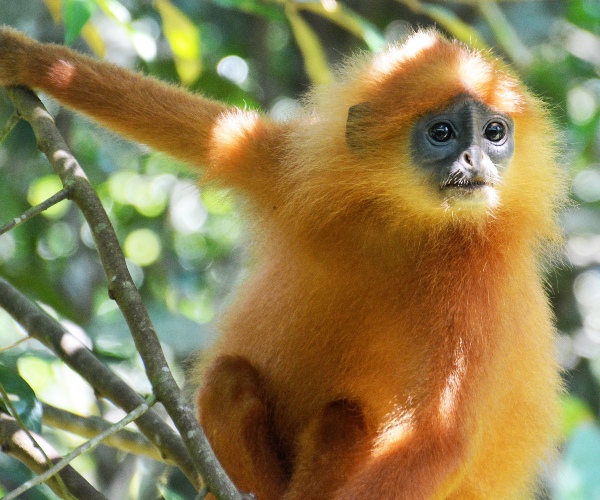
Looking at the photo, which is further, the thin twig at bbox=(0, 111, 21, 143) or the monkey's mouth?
the monkey's mouth

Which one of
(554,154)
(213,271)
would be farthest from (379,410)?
(213,271)

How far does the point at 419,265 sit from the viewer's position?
3.55 m

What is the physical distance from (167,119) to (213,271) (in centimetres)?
348

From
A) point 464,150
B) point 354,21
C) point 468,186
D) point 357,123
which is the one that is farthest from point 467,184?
point 354,21

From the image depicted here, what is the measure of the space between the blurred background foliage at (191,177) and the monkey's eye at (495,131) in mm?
1219

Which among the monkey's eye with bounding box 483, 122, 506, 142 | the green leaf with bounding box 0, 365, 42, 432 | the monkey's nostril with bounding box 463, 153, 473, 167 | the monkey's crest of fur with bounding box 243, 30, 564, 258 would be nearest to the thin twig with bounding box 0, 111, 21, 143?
the green leaf with bounding box 0, 365, 42, 432

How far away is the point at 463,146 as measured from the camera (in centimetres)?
343

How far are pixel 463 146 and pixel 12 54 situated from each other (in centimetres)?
198

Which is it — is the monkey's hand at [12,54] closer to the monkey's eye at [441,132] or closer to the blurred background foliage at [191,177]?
the blurred background foliage at [191,177]

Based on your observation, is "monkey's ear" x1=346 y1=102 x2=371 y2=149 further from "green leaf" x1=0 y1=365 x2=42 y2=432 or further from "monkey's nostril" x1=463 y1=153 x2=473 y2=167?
"green leaf" x1=0 y1=365 x2=42 y2=432

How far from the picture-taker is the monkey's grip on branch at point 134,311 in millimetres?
2475

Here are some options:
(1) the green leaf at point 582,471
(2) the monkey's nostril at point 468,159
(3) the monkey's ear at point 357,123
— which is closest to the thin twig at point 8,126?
(3) the monkey's ear at point 357,123

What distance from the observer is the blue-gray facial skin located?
3402 mm

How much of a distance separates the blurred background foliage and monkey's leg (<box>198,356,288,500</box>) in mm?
843
